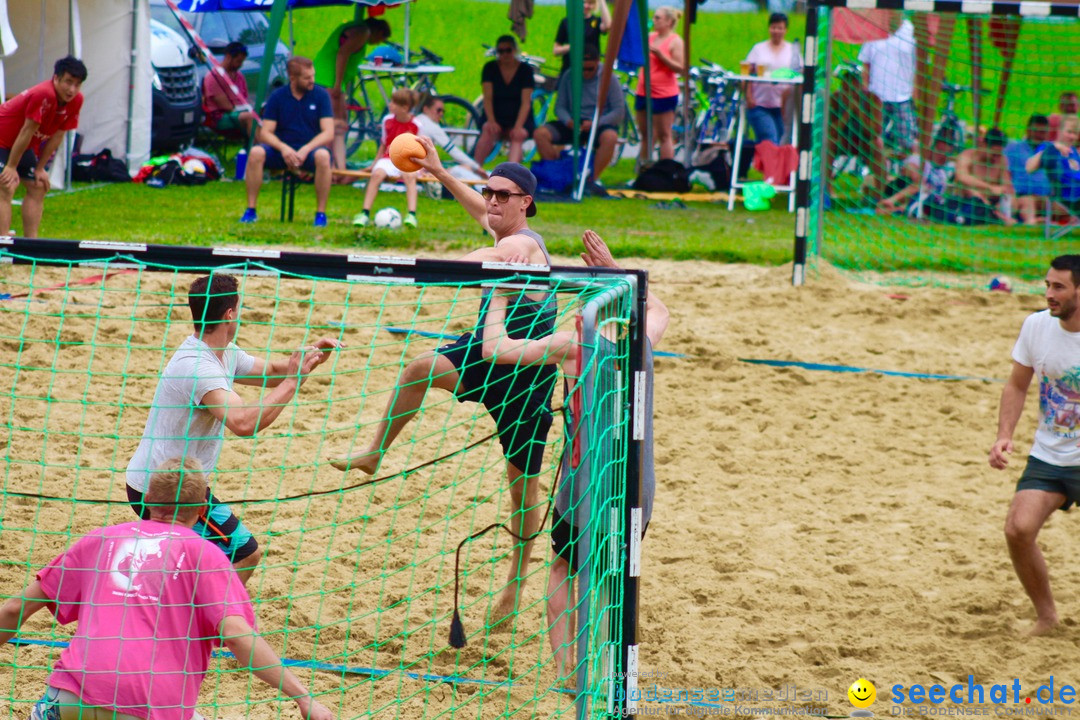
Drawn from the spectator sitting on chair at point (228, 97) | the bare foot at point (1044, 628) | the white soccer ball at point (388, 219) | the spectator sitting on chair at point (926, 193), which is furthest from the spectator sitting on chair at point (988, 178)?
the bare foot at point (1044, 628)

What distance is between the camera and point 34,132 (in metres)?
9.31

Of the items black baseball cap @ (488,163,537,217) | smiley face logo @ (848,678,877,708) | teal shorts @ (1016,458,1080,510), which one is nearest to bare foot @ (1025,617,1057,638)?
teal shorts @ (1016,458,1080,510)

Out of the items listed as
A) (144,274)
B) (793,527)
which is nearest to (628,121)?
(144,274)

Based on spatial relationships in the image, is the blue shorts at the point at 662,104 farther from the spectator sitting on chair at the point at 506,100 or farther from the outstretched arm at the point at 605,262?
the outstretched arm at the point at 605,262

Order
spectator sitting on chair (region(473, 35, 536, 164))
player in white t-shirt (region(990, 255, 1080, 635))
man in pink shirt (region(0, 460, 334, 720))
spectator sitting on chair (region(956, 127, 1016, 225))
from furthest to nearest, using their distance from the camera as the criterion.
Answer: spectator sitting on chair (region(473, 35, 536, 164)), spectator sitting on chair (region(956, 127, 1016, 225)), player in white t-shirt (region(990, 255, 1080, 635)), man in pink shirt (region(0, 460, 334, 720))

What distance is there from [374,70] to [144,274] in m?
6.07

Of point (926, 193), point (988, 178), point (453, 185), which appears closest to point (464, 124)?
point (926, 193)

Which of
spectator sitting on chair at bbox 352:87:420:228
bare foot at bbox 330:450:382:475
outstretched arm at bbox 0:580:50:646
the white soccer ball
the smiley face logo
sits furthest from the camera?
spectator sitting on chair at bbox 352:87:420:228

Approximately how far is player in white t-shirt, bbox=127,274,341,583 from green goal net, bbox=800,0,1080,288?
753 cm

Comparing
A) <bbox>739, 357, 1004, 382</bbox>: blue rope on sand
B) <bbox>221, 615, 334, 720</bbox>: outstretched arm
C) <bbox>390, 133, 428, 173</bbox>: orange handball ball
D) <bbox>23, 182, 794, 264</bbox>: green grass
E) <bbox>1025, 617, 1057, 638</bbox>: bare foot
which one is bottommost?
<bbox>1025, 617, 1057, 638</bbox>: bare foot

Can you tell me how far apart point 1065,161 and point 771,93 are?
11.7ft

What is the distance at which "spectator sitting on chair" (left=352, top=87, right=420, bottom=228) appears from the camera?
11.6 m

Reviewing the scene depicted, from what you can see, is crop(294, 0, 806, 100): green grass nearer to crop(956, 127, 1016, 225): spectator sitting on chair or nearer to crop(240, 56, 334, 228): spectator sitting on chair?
crop(240, 56, 334, 228): spectator sitting on chair

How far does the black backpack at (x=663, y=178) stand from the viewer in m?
14.5
